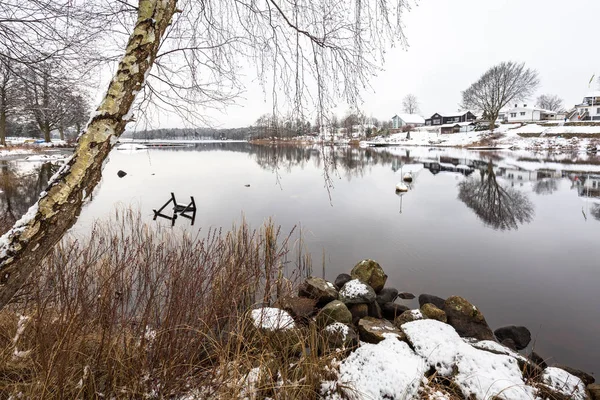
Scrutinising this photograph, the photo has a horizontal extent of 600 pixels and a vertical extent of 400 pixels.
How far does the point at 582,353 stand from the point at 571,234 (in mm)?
8073

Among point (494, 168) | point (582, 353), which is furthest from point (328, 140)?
point (494, 168)

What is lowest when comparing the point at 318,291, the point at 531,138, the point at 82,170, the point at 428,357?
the point at 318,291

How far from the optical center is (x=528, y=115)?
6241cm

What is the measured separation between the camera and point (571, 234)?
10.7 metres

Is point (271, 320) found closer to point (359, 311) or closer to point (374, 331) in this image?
point (374, 331)

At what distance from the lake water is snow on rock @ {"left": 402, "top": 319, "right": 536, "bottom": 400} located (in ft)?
7.35

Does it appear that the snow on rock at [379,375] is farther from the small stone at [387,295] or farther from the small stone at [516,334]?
the small stone at [516,334]

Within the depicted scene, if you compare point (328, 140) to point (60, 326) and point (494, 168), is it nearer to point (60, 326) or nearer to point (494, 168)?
point (60, 326)

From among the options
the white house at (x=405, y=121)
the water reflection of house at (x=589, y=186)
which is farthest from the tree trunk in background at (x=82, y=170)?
the white house at (x=405, y=121)

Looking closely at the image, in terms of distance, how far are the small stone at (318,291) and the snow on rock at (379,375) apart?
6.62 ft

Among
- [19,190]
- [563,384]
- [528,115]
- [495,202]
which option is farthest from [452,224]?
[528,115]

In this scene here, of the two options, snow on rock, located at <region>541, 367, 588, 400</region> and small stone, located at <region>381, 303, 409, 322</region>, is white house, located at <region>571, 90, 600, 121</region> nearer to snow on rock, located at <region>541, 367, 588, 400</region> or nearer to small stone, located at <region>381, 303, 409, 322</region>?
small stone, located at <region>381, 303, 409, 322</region>

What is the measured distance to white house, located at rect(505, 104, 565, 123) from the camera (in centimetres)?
6231

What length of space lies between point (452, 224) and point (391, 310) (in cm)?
786
